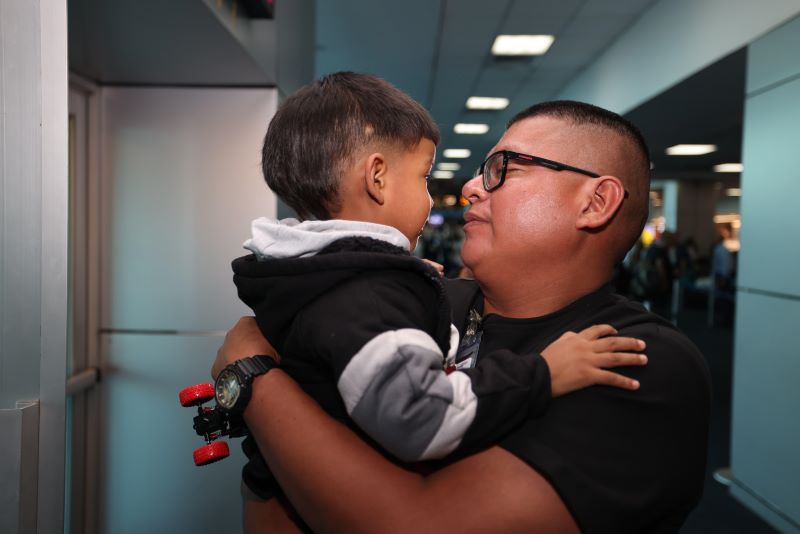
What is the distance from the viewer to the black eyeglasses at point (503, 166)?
1350 millimetres

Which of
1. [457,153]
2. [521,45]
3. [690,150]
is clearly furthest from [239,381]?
[457,153]

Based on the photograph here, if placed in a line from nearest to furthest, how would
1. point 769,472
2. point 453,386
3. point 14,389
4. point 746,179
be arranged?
point 453,386 → point 14,389 → point 769,472 → point 746,179

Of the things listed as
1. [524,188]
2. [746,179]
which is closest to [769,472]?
[746,179]

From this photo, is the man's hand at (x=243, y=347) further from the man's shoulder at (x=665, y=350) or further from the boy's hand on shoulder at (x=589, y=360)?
the man's shoulder at (x=665, y=350)

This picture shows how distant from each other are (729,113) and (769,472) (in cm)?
525

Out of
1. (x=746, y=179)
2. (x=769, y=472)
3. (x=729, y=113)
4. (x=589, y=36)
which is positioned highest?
(x=589, y=36)

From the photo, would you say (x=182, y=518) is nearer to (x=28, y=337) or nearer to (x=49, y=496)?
(x=49, y=496)

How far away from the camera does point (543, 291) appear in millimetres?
1368

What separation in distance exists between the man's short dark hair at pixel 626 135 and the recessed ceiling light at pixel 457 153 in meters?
13.4

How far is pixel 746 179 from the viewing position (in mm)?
3863

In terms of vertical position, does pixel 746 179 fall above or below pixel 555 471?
above

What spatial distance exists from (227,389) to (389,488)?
38 cm

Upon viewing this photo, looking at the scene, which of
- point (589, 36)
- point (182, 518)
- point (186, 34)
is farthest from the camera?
point (589, 36)

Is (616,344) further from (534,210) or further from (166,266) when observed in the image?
(166,266)
